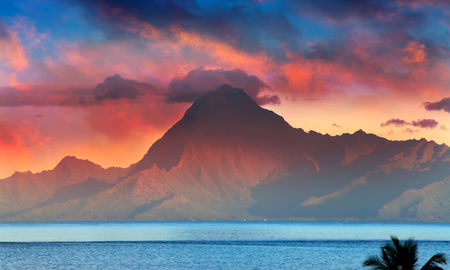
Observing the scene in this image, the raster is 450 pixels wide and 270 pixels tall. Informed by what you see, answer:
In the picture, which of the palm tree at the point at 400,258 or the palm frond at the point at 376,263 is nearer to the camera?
the palm frond at the point at 376,263

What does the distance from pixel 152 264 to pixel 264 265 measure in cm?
2151

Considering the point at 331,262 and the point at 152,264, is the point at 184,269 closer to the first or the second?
the point at 152,264

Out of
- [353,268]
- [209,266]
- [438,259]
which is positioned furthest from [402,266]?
[209,266]

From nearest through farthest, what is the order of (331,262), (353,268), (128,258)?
(353,268) → (331,262) → (128,258)

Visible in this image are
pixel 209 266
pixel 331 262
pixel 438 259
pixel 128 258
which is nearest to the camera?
pixel 438 259

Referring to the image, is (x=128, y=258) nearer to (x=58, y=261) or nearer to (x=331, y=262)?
(x=58, y=261)

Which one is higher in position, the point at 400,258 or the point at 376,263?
the point at 400,258

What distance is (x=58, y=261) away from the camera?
140750mm

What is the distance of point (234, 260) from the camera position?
153375 millimetres

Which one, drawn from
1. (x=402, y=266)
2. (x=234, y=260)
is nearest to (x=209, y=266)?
(x=234, y=260)

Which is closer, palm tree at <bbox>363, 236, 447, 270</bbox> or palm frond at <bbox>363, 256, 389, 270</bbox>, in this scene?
palm frond at <bbox>363, 256, 389, 270</bbox>

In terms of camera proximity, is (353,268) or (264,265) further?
(264,265)

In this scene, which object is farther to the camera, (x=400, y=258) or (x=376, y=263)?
(x=400, y=258)

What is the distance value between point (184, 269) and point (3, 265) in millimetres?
32300
